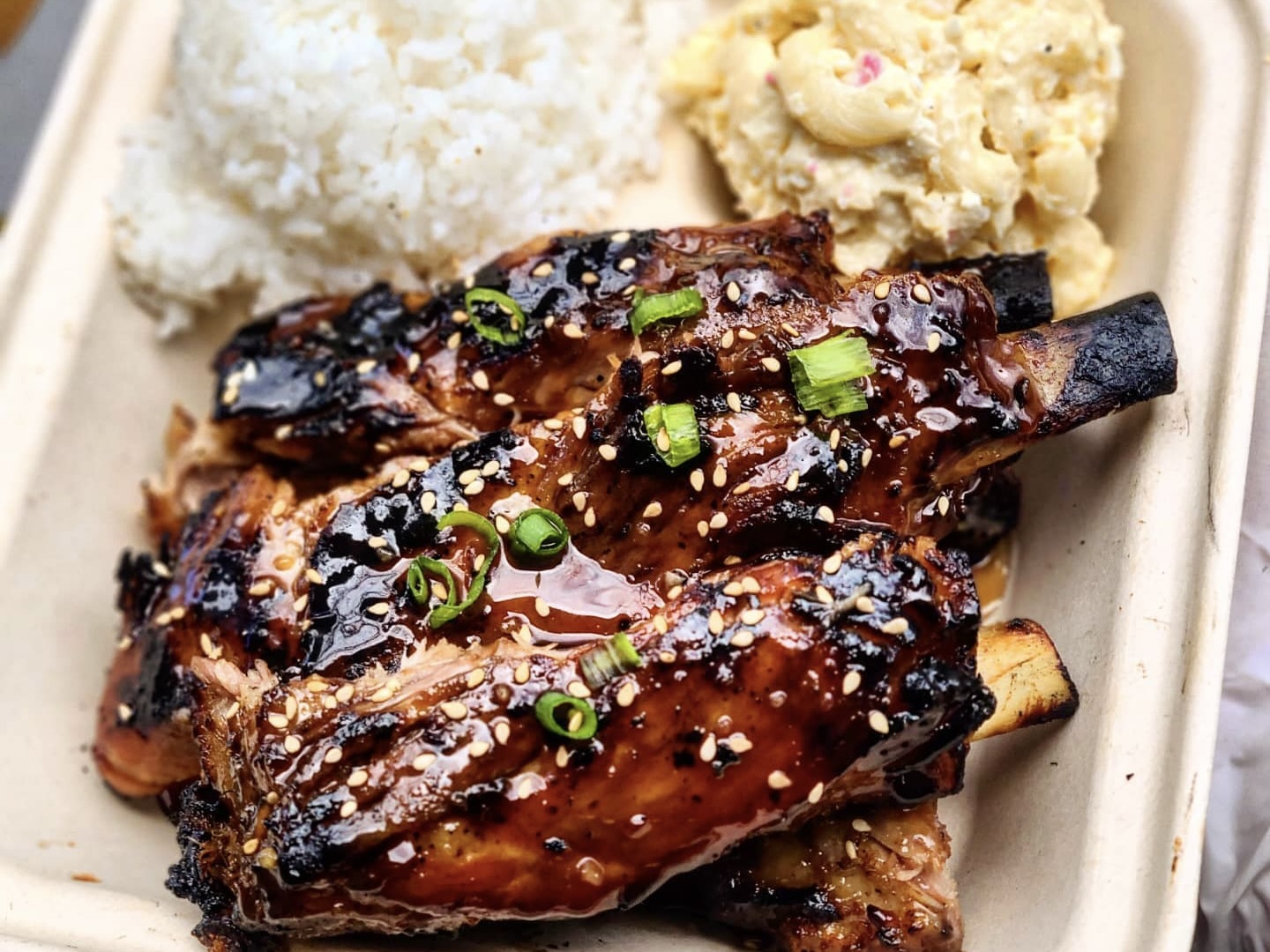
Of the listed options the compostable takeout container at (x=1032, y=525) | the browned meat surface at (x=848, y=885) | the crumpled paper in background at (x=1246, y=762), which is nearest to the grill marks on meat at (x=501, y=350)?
the compostable takeout container at (x=1032, y=525)

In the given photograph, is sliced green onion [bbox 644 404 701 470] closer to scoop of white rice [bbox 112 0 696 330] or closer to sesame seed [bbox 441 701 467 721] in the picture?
sesame seed [bbox 441 701 467 721]

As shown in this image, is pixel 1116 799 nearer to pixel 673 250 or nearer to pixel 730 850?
pixel 730 850

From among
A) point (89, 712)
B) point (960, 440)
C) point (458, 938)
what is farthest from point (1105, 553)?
point (89, 712)

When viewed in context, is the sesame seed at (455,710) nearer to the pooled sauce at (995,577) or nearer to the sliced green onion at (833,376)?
the sliced green onion at (833,376)

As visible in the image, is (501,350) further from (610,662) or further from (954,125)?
(954,125)

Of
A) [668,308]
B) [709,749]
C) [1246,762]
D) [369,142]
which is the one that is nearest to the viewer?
[709,749]

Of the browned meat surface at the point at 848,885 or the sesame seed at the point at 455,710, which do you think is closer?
the sesame seed at the point at 455,710

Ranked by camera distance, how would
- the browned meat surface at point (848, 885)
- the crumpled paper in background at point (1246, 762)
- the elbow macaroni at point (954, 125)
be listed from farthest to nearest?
the elbow macaroni at point (954, 125) → the crumpled paper in background at point (1246, 762) → the browned meat surface at point (848, 885)

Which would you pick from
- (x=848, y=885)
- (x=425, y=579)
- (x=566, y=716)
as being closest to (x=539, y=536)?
(x=425, y=579)
